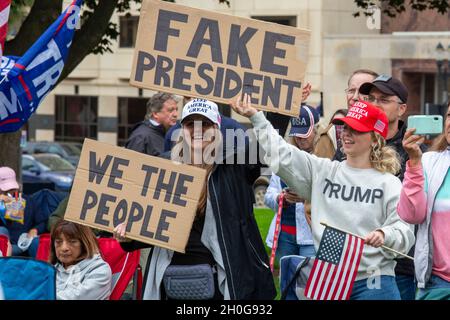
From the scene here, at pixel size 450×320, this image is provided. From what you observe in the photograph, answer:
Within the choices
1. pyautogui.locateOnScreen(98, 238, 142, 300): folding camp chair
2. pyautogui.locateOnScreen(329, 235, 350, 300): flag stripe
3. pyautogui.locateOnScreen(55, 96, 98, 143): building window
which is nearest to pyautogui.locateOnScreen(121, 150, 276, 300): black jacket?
pyautogui.locateOnScreen(329, 235, 350, 300): flag stripe

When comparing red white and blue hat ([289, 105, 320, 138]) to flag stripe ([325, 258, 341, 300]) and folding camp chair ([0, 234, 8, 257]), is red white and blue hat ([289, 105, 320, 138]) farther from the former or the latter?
folding camp chair ([0, 234, 8, 257])

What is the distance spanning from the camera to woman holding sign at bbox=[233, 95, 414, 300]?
584cm

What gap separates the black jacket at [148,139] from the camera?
9086 millimetres

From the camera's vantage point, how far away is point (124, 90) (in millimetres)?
43188

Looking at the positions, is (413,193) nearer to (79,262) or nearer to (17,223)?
(79,262)

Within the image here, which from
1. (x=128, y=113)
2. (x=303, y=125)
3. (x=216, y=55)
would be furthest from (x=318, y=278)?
(x=128, y=113)

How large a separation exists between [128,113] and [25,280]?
124ft

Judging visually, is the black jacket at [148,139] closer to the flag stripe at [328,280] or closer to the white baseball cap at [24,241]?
the white baseball cap at [24,241]

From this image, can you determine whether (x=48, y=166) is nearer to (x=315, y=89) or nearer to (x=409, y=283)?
(x=315, y=89)

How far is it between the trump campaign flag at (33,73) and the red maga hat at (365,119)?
8.99ft

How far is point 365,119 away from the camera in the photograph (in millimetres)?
5973
